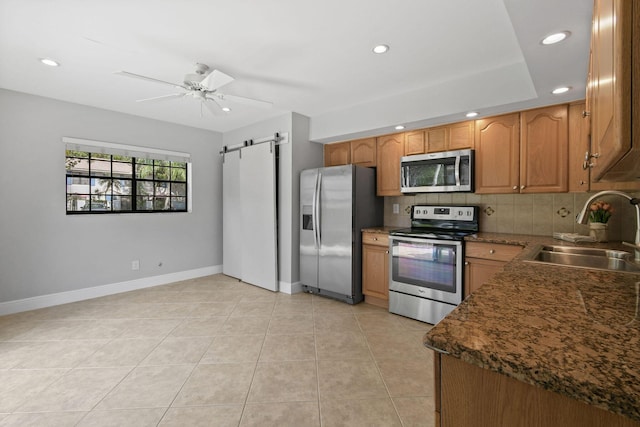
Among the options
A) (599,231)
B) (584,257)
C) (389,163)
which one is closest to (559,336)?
(584,257)

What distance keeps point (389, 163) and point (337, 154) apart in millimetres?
857

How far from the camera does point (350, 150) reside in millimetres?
4117

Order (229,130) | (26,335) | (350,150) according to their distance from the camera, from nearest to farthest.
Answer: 1. (26,335)
2. (350,150)
3. (229,130)

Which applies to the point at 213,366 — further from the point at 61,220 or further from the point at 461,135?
the point at 461,135

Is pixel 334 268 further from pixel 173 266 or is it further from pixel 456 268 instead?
pixel 173 266

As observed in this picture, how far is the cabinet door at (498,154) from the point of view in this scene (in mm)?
2876

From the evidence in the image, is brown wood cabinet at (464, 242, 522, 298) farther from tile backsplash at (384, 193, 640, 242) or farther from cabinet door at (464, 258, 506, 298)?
tile backsplash at (384, 193, 640, 242)

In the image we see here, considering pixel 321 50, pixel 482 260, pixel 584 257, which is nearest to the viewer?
pixel 584 257

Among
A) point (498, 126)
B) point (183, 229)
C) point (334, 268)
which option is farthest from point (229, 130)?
point (498, 126)

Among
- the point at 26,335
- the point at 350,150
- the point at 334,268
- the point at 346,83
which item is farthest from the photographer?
the point at 350,150

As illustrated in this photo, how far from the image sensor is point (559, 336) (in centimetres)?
71

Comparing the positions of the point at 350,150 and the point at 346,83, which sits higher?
the point at 346,83

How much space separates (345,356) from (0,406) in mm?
2267

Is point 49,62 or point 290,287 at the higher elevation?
point 49,62
